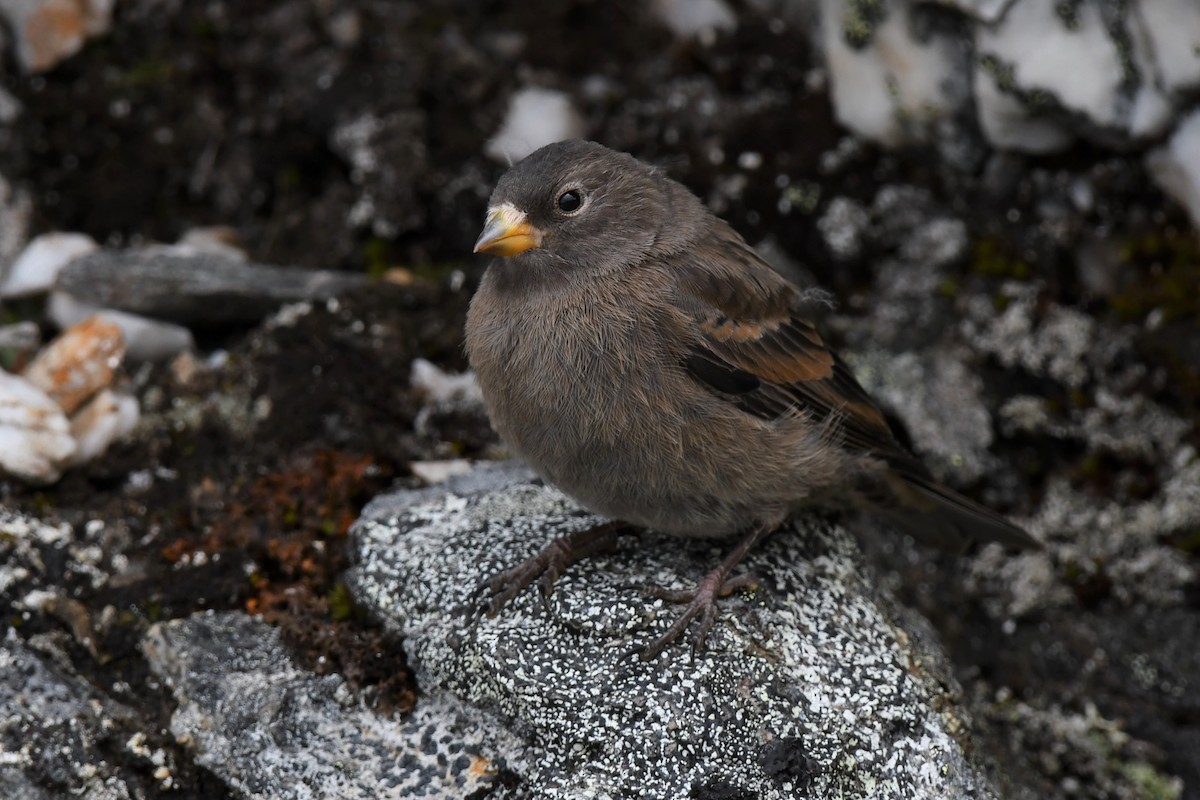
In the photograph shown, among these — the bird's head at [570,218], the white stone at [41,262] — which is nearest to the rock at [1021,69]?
the bird's head at [570,218]

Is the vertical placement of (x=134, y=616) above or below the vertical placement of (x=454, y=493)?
below

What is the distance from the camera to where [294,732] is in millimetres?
5012

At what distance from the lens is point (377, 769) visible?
4902 millimetres

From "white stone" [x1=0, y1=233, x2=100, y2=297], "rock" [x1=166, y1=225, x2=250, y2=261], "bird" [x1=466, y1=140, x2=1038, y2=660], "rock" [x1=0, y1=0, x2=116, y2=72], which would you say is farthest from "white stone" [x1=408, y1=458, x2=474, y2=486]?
"rock" [x1=0, y1=0, x2=116, y2=72]

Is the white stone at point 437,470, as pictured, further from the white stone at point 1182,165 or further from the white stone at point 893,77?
the white stone at point 1182,165

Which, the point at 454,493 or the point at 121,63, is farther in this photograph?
the point at 121,63

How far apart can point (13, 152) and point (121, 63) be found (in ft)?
2.86

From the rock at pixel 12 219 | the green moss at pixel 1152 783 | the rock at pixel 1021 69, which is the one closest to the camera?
the green moss at pixel 1152 783

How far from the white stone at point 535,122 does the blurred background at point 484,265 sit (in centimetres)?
3

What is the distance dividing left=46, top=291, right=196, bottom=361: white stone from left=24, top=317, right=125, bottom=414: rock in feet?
0.52

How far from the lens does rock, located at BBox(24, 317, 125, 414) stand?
647 centimetres

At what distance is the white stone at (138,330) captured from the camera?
22.5 ft

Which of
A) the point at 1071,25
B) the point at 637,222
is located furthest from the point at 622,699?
the point at 1071,25

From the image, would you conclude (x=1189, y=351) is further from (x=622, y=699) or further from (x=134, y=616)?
(x=134, y=616)
